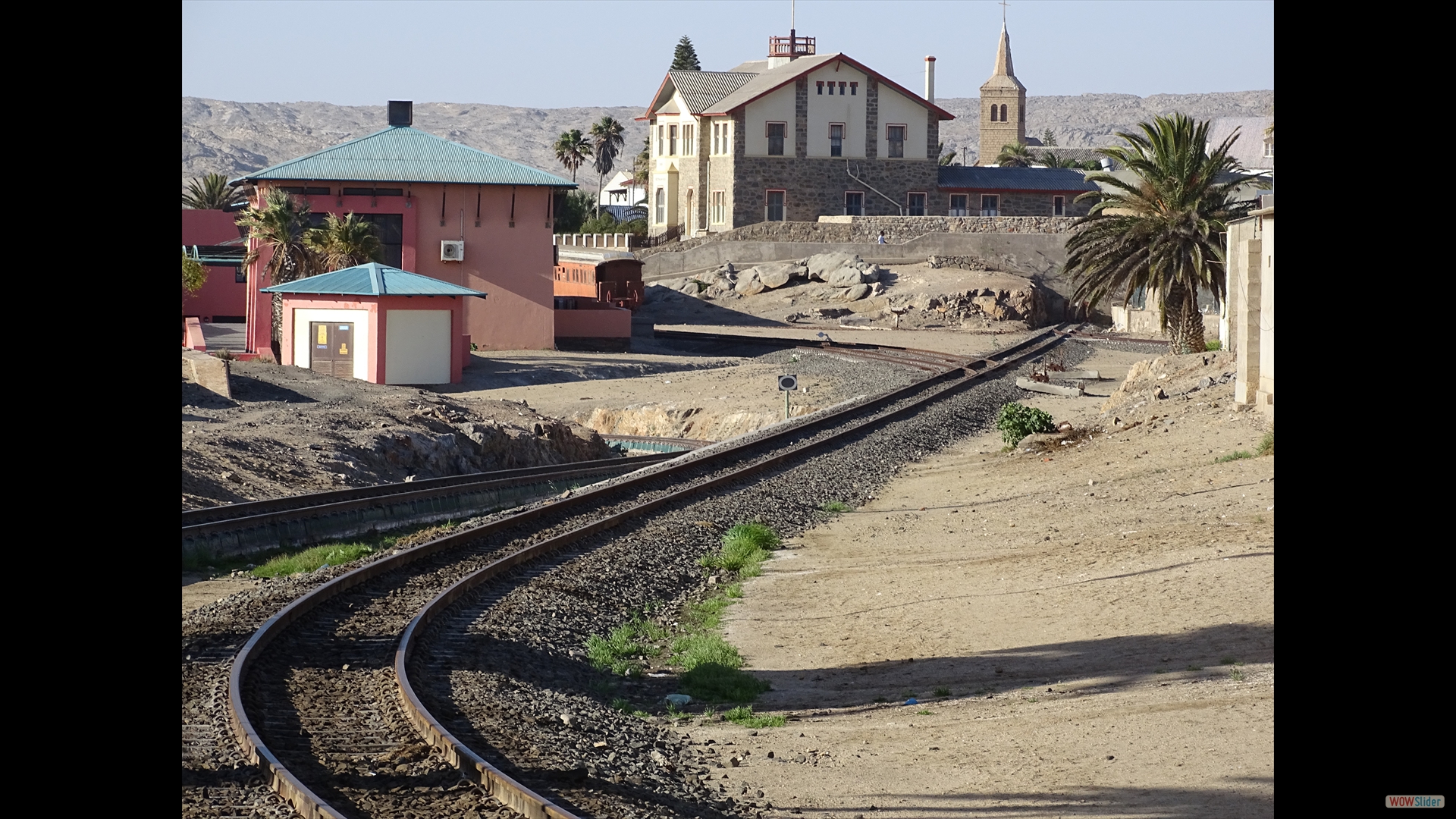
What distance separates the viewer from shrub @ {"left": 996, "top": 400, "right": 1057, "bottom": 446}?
2880 cm

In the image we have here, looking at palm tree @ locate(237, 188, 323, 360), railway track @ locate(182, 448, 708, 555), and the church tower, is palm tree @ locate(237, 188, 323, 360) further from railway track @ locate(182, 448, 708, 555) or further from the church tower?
the church tower

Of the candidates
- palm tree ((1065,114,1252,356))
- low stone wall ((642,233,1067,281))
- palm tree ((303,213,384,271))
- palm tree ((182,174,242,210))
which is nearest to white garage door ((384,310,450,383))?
palm tree ((303,213,384,271))

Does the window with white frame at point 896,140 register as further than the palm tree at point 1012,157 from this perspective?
No

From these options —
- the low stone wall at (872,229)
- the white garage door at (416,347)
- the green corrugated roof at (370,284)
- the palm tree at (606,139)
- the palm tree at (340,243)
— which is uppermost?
the palm tree at (606,139)

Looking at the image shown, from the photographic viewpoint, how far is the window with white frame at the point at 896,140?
80375 mm

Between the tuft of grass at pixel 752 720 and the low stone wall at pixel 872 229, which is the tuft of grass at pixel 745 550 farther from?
the low stone wall at pixel 872 229

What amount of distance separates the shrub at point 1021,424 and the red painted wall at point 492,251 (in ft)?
95.8

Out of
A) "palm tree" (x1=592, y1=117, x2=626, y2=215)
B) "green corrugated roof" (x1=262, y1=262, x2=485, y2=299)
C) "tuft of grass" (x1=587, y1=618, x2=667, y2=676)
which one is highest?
"palm tree" (x1=592, y1=117, x2=626, y2=215)

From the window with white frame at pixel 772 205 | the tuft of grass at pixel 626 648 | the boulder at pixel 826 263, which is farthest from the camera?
the window with white frame at pixel 772 205

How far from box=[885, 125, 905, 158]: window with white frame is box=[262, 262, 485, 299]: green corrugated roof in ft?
135

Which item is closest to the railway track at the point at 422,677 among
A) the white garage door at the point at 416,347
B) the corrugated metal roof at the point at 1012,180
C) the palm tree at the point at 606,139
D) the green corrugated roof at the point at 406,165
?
the white garage door at the point at 416,347

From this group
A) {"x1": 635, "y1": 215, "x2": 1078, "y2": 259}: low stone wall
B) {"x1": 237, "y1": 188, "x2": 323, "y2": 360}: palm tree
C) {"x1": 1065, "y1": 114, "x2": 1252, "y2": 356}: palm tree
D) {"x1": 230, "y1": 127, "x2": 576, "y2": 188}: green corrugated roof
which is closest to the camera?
{"x1": 1065, "y1": 114, "x2": 1252, "y2": 356}: palm tree
